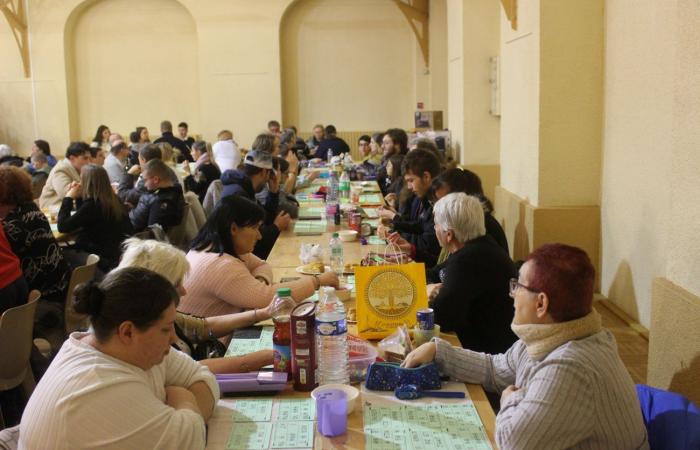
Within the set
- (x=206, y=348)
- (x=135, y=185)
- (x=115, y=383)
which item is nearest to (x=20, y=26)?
(x=135, y=185)

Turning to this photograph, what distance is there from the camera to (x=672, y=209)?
113 inches

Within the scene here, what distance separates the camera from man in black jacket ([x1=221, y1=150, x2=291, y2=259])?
514 cm

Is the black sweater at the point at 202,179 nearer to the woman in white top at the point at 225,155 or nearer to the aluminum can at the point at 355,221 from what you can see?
the woman in white top at the point at 225,155

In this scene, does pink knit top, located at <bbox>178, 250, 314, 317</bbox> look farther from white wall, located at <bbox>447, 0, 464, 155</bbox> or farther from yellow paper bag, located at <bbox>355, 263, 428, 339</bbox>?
white wall, located at <bbox>447, 0, 464, 155</bbox>

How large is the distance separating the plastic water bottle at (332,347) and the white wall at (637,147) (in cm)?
210

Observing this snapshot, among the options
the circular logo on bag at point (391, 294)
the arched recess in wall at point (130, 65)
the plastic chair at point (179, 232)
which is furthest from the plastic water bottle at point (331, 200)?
the arched recess in wall at point (130, 65)

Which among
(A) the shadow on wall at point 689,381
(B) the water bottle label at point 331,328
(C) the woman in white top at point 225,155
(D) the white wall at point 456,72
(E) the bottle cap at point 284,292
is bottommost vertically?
(A) the shadow on wall at point 689,381

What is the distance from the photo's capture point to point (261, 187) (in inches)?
226

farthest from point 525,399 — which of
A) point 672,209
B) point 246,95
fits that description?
point 246,95

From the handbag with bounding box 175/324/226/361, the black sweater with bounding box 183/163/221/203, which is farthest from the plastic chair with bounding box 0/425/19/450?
the black sweater with bounding box 183/163/221/203

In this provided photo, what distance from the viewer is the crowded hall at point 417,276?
1804mm

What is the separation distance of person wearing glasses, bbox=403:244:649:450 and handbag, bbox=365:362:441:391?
321 millimetres

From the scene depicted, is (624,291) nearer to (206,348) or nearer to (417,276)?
(417,276)

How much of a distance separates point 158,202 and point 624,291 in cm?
345
